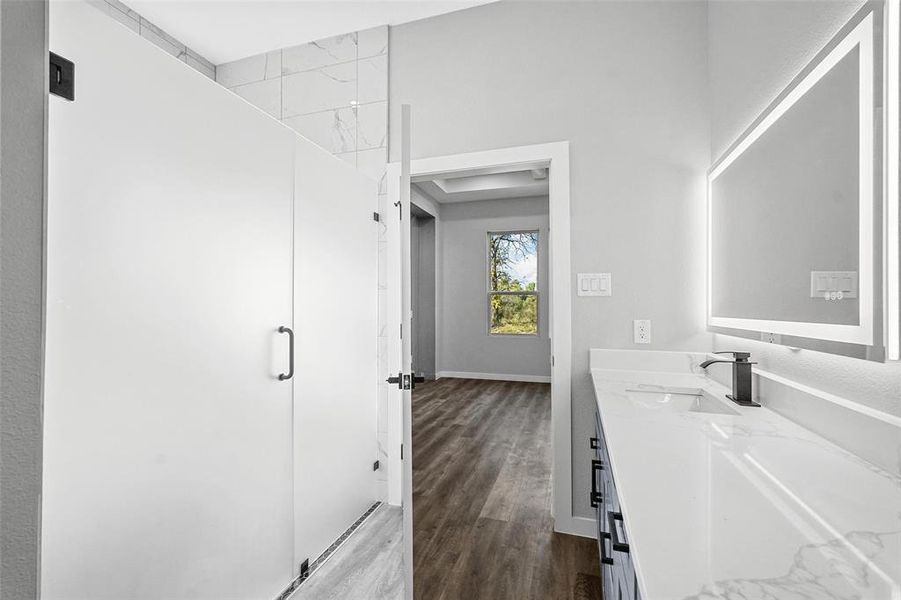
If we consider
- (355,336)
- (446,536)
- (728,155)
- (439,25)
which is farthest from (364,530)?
(439,25)

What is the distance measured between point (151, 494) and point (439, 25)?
99.3 inches

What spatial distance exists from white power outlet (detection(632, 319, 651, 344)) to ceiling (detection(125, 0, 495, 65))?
1878 millimetres

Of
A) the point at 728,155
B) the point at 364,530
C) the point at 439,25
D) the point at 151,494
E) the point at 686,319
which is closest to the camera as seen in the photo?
the point at 151,494

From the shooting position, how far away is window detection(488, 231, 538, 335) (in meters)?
5.88

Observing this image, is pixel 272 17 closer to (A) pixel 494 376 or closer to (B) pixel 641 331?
(B) pixel 641 331

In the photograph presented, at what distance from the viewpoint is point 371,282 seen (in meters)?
2.36

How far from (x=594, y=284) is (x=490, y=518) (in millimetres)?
1325

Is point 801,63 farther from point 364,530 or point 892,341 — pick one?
point 364,530

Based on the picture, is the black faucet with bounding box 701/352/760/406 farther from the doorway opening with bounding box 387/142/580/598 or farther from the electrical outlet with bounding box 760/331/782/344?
the doorway opening with bounding box 387/142/580/598

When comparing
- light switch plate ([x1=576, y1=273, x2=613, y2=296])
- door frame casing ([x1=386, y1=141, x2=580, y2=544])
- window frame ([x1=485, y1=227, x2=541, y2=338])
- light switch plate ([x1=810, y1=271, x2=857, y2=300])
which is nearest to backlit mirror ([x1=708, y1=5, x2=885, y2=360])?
light switch plate ([x1=810, y1=271, x2=857, y2=300])

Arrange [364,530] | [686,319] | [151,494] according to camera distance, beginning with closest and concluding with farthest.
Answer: [151,494] < [686,319] < [364,530]

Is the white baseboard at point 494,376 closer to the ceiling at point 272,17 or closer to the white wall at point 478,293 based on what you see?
the white wall at point 478,293

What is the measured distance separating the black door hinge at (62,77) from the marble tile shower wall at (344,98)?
5.10ft

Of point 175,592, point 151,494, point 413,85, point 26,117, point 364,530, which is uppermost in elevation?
point 413,85
